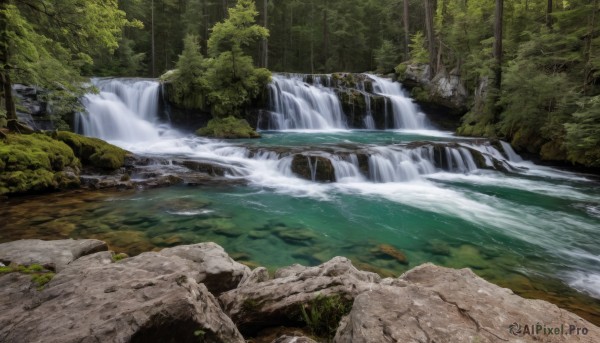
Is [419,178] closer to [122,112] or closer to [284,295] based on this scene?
[284,295]

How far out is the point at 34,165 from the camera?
8.05 metres

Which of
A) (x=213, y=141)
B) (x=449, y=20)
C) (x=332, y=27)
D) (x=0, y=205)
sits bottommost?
(x=0, y=205)

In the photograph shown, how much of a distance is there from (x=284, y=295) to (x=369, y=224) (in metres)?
Answer: 4.78

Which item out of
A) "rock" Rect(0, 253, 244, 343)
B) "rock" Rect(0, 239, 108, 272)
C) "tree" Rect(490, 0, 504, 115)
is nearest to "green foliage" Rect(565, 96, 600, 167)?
"tree" Rect(490, 0, 504, 115)

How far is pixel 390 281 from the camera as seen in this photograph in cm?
296

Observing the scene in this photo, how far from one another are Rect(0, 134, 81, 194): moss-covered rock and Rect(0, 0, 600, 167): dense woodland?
4.57ft

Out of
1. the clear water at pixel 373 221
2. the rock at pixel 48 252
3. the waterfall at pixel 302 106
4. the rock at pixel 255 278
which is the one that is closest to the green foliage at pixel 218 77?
the waterfall at pixel 302 106

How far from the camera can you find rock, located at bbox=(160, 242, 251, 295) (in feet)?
11.0

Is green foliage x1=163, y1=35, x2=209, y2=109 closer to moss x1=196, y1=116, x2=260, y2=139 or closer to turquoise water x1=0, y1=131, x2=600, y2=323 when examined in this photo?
moss x1=196, y1=116, x2=260, y2=139

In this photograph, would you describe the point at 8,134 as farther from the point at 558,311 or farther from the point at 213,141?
the point at 558,311

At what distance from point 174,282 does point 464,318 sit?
2.05m

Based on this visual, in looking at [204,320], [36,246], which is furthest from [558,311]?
[36,246]

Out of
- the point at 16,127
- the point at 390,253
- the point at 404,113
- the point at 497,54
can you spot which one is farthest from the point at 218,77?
the point at 390,253

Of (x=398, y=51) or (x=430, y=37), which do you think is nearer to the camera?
(x=430, y=37)
